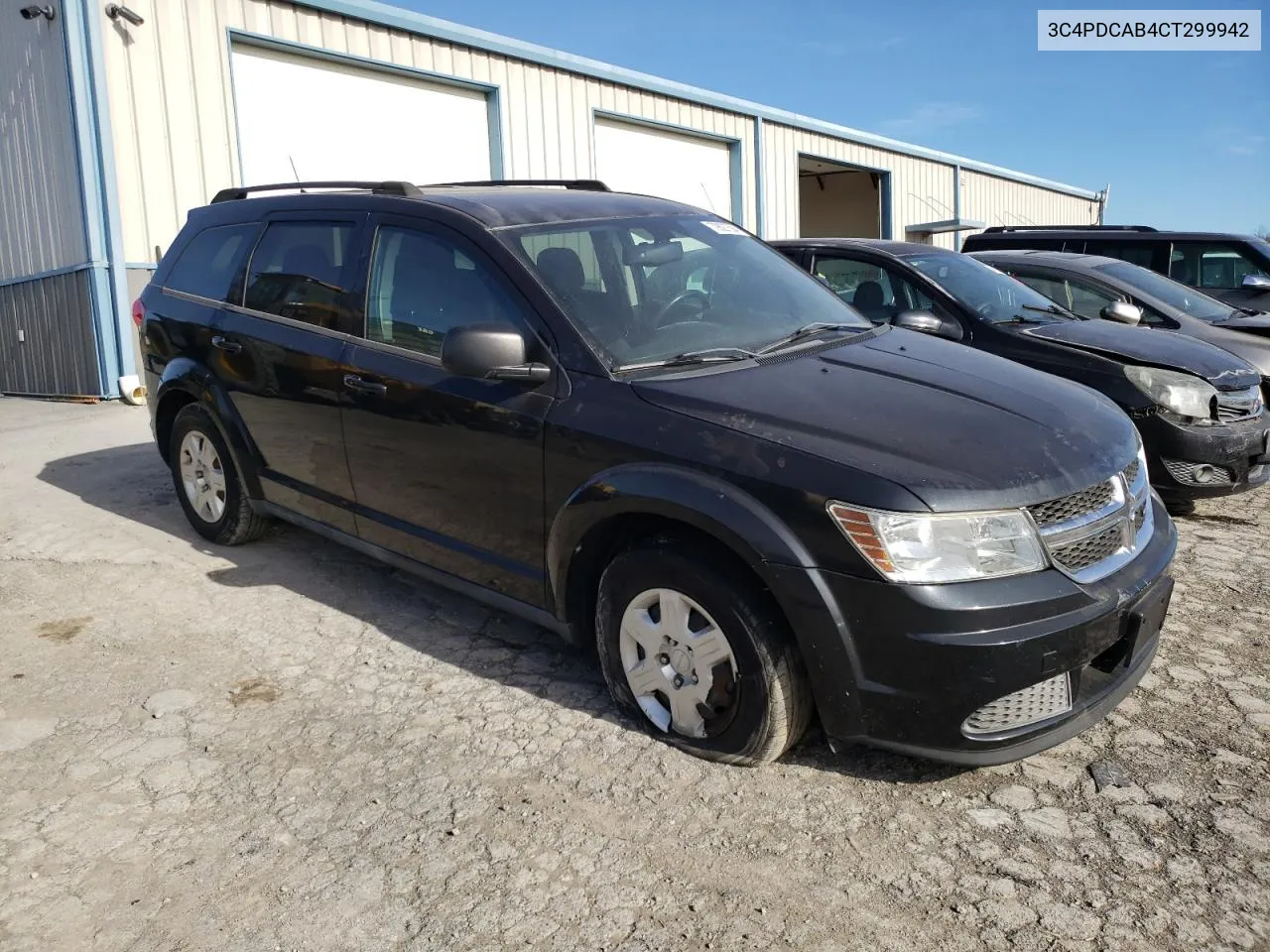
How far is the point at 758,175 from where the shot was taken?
57.7 ft

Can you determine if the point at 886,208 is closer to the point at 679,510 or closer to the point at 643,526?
the point at 643,526

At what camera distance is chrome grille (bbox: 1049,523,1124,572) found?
9.56ft

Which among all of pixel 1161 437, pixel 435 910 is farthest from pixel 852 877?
pixel 1161 437

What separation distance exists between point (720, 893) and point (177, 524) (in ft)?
14.2

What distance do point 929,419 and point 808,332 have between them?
3.08 feet

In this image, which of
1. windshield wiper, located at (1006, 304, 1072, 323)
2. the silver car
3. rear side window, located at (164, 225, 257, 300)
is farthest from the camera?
the silver car

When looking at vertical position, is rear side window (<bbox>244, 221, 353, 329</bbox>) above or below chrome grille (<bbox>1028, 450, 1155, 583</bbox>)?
above

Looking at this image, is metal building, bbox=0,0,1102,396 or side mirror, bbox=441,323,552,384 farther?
Result: metal building, bbox=0,0,1102,396

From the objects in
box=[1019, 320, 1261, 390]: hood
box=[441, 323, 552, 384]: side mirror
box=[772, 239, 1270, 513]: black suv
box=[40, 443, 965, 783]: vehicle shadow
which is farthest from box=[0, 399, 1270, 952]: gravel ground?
box=[1019, 320, 1261, 390]: hood

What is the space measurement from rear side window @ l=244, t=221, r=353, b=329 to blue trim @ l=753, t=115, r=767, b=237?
13562 mm

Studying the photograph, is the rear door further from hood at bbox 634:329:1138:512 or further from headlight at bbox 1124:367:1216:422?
headlight at bbox 1124:367:1216:422

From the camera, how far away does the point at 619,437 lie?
3.23m

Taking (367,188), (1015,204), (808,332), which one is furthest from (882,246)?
(1015,204)

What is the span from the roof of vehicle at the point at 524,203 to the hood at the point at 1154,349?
8.69 feet
